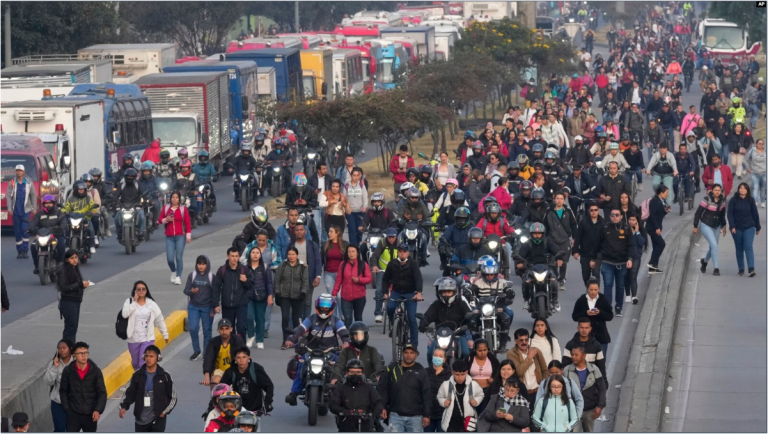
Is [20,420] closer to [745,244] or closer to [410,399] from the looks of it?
[410,399]

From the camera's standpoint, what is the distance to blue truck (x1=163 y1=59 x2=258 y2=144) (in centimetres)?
4253

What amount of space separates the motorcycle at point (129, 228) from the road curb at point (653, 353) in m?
8.95

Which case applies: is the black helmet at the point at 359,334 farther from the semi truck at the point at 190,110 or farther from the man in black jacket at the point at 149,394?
the semi truck at the point at 190,110

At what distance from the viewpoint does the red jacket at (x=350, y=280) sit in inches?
690

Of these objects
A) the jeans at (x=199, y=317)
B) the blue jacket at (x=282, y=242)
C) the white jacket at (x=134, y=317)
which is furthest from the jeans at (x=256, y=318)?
the white jacket at (x=134, y=317)

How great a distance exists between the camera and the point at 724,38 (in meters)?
72.8

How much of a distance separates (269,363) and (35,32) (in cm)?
3666

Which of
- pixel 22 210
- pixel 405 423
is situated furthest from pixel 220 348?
pixel 22 210

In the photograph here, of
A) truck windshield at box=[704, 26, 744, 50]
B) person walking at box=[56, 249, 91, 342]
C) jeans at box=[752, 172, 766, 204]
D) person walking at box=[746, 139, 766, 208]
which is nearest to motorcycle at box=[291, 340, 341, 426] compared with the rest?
person walking at box=[56, 249, 91, 342]

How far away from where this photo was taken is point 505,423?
12.4m

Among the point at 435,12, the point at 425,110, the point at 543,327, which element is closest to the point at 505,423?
the point at 543,327

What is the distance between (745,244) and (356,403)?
11.4 metres

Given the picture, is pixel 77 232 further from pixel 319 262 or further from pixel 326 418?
pixel 326 418

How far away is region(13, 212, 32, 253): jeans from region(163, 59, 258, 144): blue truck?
16.3 metres
